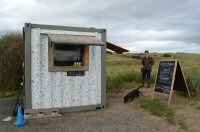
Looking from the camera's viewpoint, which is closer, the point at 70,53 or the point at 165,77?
the point at 70,53

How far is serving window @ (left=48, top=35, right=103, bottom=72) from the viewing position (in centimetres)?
796

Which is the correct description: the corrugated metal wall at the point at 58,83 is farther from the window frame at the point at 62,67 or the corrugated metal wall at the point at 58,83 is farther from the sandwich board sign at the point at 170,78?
the sandwich board sign at the point at 170,78

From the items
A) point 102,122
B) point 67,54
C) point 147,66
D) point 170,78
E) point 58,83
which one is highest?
point 67,54

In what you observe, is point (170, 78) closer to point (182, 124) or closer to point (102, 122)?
point (182, 124)

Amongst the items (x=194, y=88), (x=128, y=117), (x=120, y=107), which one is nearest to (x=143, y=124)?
(x=128, y=117)

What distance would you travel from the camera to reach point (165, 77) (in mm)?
9125

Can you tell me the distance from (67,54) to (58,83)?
972 millimetres

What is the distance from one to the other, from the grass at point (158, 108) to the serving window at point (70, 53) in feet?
7.41

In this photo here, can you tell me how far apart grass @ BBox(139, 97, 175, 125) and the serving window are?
2.26 metres

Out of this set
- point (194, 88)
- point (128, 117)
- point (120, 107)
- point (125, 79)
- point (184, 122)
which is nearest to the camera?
point (184, 122)

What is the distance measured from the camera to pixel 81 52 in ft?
29.0

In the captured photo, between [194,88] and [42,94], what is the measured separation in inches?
211

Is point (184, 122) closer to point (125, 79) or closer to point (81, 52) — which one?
point (81, 52)

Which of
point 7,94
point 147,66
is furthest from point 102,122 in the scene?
point 7,94
